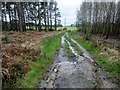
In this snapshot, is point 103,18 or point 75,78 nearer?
point 75,78

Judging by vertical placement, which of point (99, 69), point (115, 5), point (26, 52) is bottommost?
point (99, 69)

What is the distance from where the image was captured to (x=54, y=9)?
252ft

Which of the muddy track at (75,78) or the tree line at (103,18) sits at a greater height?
the tree line at (103,18)

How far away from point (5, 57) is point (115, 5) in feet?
153

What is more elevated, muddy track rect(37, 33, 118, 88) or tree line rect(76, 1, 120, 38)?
tree line rect(76, 1, 120, 38)

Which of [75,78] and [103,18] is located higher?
[103,18]

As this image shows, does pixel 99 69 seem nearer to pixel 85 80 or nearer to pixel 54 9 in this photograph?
pixel 85 80

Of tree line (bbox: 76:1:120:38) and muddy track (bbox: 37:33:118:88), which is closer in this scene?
muddy track (bbox: 37:33:118:88)

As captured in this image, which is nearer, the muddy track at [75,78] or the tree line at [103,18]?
the muddy track at [75,78]

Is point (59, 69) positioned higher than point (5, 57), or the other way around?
point (5, 57)

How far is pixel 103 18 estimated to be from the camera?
5575 centimetres

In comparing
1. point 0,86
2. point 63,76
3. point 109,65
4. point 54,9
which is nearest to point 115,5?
point 54,9

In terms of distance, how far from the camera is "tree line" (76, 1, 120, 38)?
51312 mm

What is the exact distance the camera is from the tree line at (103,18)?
51312 mm
